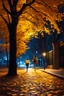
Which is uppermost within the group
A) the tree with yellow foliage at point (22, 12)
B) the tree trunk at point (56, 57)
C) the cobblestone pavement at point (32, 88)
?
the tree with yellow foliage at point (22, 12)

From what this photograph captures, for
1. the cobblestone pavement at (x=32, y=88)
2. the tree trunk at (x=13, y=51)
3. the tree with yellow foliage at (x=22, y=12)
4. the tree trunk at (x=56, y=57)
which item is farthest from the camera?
the tree trunk at (x=56, y=57)

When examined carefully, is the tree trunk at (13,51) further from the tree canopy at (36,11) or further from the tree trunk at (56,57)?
the tree trunk at (56,57)

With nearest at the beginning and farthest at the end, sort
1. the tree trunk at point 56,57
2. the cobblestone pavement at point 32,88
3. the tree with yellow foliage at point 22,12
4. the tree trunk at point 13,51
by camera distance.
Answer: the cobblestone pavement at point 32,88
the tree with yellow foliage at point 22,12
the tree trunk at point 13,51
the tree trunk at point 56,57

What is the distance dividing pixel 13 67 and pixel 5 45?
28037 mm

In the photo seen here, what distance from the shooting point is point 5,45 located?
2239 inches

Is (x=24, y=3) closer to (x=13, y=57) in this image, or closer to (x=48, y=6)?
(x=48, y=6)

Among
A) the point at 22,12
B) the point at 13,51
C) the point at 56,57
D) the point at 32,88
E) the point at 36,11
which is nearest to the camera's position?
the point at 32,88

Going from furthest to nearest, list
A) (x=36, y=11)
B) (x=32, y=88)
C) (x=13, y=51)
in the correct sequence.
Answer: (x=36, y=11)
(x=13, y=51)
(x=32, y=88)

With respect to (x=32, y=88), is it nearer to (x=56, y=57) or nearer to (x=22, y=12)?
(x=22, y=12)

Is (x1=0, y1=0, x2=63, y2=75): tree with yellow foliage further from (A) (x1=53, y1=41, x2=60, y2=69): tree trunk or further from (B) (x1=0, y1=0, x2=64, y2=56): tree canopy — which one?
(A) (x1=53, y1=41, x2=60, y2=69): tree trunk

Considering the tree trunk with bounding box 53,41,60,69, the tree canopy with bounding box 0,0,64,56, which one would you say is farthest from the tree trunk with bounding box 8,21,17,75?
the tree trunk with bounding box 53,41,60,69

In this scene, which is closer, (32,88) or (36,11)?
(32,88)

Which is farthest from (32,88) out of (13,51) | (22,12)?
(22,12)

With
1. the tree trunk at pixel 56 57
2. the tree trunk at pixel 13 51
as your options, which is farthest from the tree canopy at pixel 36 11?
the tree trunk at pixel 56 57
